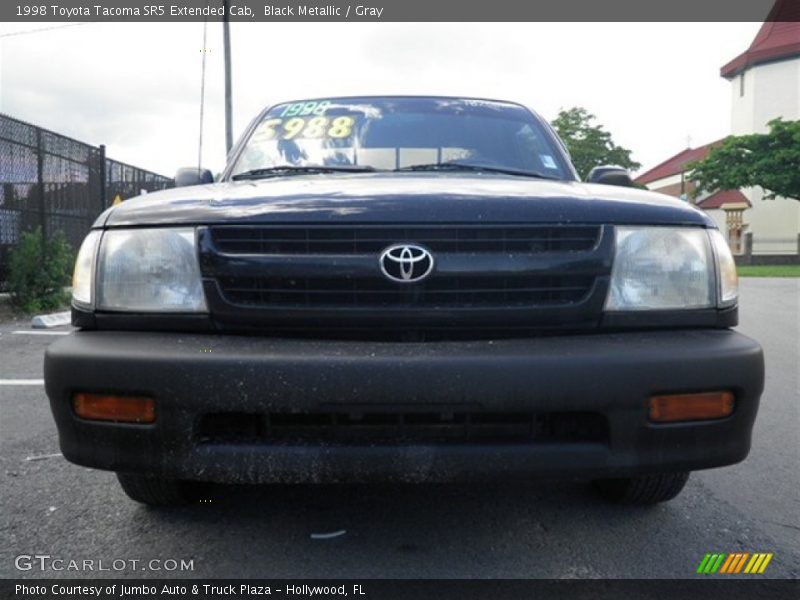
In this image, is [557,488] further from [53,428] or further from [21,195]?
[21,195]

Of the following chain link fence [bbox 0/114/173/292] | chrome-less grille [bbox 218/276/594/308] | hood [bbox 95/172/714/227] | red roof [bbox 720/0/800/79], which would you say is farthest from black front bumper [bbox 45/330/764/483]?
Result: red roof [bbox 720/0/800/79]

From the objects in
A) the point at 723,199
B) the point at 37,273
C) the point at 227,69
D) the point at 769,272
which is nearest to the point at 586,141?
the point at 723,199

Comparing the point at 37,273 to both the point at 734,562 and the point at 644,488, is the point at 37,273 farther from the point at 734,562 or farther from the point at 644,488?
the point at 734,562

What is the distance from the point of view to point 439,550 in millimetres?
2275

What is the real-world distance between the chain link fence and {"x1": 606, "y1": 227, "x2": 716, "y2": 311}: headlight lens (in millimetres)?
8183

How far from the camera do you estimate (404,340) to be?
6.62 ft

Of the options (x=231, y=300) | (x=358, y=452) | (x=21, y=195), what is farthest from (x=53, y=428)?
(x=21, y=195)

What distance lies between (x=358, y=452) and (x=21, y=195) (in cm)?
841

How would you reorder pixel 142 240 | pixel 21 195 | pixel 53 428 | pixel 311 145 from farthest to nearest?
pixel 21 195, pixel 53 428, pixel 311 145, pixel 142 240

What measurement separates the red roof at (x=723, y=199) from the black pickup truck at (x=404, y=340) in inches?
1888

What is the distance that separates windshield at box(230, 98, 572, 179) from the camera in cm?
311

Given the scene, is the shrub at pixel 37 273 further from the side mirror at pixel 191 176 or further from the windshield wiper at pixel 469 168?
the windshield wiper at pixel 469 168

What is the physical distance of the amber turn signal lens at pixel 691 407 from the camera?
1899mm

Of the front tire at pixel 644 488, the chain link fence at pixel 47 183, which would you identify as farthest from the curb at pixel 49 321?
the front tire at pixel 644 488
